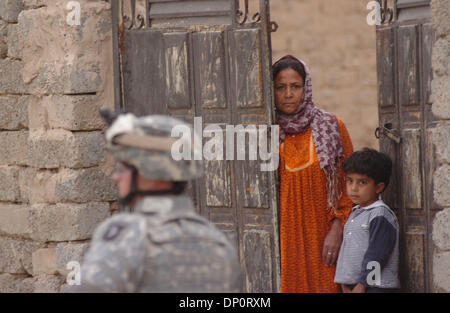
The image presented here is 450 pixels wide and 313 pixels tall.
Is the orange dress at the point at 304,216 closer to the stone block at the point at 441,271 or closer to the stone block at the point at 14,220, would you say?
the stone block at the point at 441,271

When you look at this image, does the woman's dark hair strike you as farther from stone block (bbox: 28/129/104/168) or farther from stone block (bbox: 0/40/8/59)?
stone block (bbox: 0/40/8/59)

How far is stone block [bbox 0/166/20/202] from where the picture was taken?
642cm

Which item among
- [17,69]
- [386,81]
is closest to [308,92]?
[386,81]

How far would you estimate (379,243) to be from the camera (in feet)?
16.2

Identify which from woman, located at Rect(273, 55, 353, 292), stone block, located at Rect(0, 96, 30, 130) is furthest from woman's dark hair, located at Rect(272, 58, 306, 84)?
stone block, located at Rect(0, 96, 30, 130)

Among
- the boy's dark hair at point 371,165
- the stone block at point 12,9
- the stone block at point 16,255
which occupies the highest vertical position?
the stone block at point 12,9

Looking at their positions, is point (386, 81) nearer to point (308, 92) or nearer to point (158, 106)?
point (308, 92)

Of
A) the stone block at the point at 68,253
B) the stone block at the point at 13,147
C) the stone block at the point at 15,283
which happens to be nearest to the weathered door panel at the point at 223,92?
the stone block at the point at 68,253

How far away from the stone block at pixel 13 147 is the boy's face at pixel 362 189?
8.12 feet

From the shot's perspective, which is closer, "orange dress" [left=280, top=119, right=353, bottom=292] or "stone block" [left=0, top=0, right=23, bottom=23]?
"orange dress" [left=280, top=119, right=353, bottom=292]

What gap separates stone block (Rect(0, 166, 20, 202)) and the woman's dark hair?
215cm

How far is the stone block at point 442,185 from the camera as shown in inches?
183
